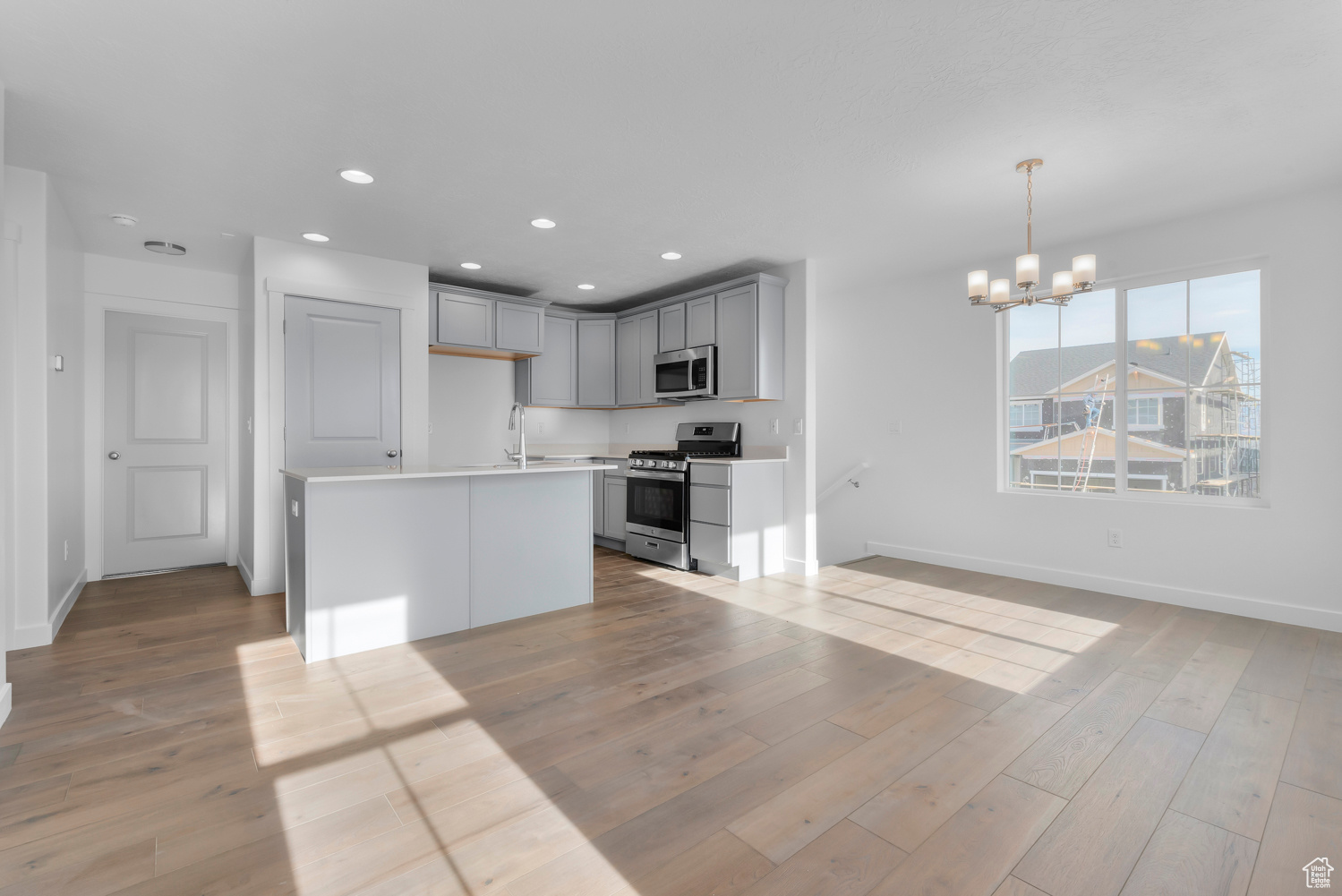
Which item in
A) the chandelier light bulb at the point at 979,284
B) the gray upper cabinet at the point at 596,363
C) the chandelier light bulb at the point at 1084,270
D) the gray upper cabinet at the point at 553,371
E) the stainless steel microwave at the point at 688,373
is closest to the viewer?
the chandelier light bulb at the point at 1084,270

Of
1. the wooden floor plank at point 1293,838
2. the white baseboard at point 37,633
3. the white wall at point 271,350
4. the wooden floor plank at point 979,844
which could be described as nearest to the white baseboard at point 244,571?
the white wall at point 271,350

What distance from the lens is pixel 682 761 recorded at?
81.0 inches

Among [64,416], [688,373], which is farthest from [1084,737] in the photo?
[64,416]

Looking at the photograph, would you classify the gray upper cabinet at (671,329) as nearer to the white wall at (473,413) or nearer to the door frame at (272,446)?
the white wall at (473,413)

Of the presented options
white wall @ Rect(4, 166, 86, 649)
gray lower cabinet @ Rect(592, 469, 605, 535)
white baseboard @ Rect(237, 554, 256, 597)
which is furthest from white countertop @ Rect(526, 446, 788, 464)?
white wall @ Rect(4, 166, 86, 649)

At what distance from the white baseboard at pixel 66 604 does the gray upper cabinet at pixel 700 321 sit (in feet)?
14.6

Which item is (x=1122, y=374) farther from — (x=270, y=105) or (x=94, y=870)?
(x=94, y=870)

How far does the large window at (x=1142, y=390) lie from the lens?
3773mm

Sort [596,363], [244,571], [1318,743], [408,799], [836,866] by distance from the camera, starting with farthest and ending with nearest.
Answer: [596,363]
[244,571]
[1318,743]
[408,799]
[836,866]

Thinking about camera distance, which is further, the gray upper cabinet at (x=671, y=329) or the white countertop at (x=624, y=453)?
the gray upper cabinet at (x=671, y=329)

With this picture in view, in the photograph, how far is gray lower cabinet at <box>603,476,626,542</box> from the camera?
5.83 metres

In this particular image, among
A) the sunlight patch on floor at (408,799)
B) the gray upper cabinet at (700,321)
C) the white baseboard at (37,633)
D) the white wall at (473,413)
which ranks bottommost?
the sunlight patch on floor at (408,799)

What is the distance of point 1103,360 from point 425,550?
4.59m

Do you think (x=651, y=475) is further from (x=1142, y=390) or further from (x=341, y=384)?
(x=1142, y=390)
